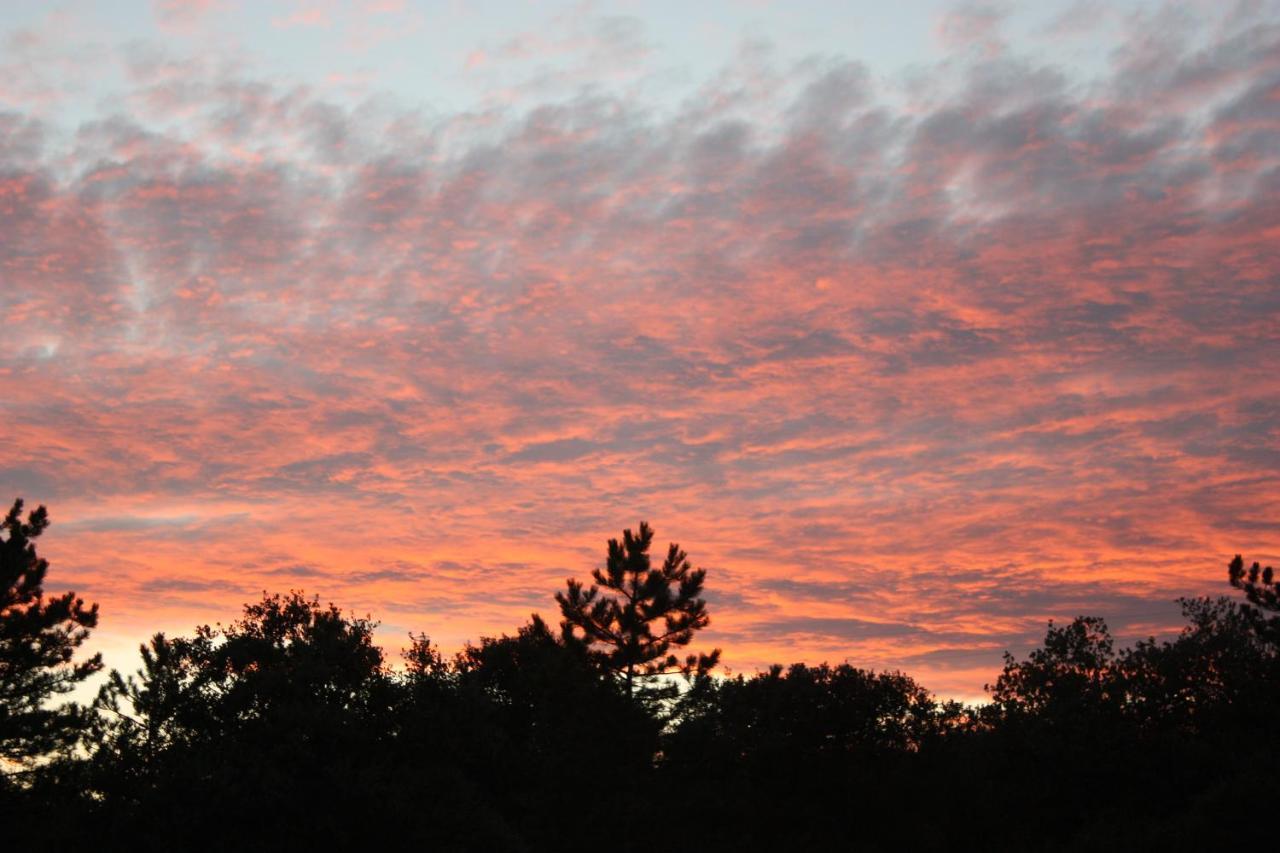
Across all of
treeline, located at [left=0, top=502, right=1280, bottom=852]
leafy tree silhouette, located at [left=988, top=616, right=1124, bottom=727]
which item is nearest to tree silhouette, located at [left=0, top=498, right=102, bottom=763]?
treeline, located at [left=0, top=502, right=1280, bottom=852]

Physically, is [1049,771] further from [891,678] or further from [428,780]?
[428,780]

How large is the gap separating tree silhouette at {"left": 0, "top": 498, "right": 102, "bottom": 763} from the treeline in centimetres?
8

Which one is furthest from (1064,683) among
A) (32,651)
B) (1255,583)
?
(32,651)

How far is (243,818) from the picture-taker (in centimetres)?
3050

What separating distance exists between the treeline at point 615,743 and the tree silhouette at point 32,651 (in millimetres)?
81

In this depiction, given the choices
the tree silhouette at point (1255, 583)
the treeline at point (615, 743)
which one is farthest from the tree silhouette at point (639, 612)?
the tree silhouette at point (1255, 583)

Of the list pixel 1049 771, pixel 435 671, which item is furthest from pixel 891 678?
pixel 435 671

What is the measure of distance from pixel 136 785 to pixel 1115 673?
41.4m

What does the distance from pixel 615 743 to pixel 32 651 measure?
24.2 meters

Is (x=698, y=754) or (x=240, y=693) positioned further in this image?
(x=698, y=754)

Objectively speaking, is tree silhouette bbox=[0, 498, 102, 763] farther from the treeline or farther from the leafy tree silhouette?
the leafy tree silhouette

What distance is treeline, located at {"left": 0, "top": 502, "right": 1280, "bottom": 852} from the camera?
3192 centimetres

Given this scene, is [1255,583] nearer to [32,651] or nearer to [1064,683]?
[1064,683]

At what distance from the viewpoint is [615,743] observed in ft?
166
